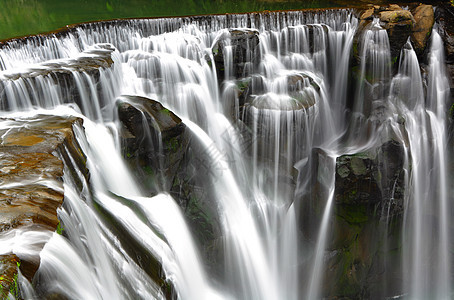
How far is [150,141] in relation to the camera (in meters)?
6.43

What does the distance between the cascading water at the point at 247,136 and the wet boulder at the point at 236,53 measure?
39 millimetres

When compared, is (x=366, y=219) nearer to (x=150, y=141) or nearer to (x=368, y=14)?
(x=150, y=141)

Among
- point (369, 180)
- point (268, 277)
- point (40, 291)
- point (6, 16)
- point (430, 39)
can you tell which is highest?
point (6, 16)

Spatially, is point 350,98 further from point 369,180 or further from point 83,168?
point 83,168

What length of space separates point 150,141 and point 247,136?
2.52m

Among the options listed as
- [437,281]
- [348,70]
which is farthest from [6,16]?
[437,281]

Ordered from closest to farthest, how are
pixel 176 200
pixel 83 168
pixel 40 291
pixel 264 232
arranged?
pixel 40 291 → pixel 83 168 → pixel 176 200 → pixel 264 232

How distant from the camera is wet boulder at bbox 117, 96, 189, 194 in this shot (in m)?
6.38

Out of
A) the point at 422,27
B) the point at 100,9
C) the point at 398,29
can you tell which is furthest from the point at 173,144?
the point at 100,9

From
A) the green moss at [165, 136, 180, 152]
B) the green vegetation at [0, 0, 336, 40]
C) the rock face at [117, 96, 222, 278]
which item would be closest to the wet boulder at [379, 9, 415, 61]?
the rock face at [117, 96, 222, 278]

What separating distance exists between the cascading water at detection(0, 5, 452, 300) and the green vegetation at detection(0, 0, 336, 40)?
180 inches

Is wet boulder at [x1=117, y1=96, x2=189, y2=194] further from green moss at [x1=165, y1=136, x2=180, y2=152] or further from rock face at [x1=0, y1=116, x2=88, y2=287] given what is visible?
rock face at [x1=0, y1=116, x2=88, y2=287]

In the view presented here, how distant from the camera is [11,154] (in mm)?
4230

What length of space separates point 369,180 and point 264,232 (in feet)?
8.21
